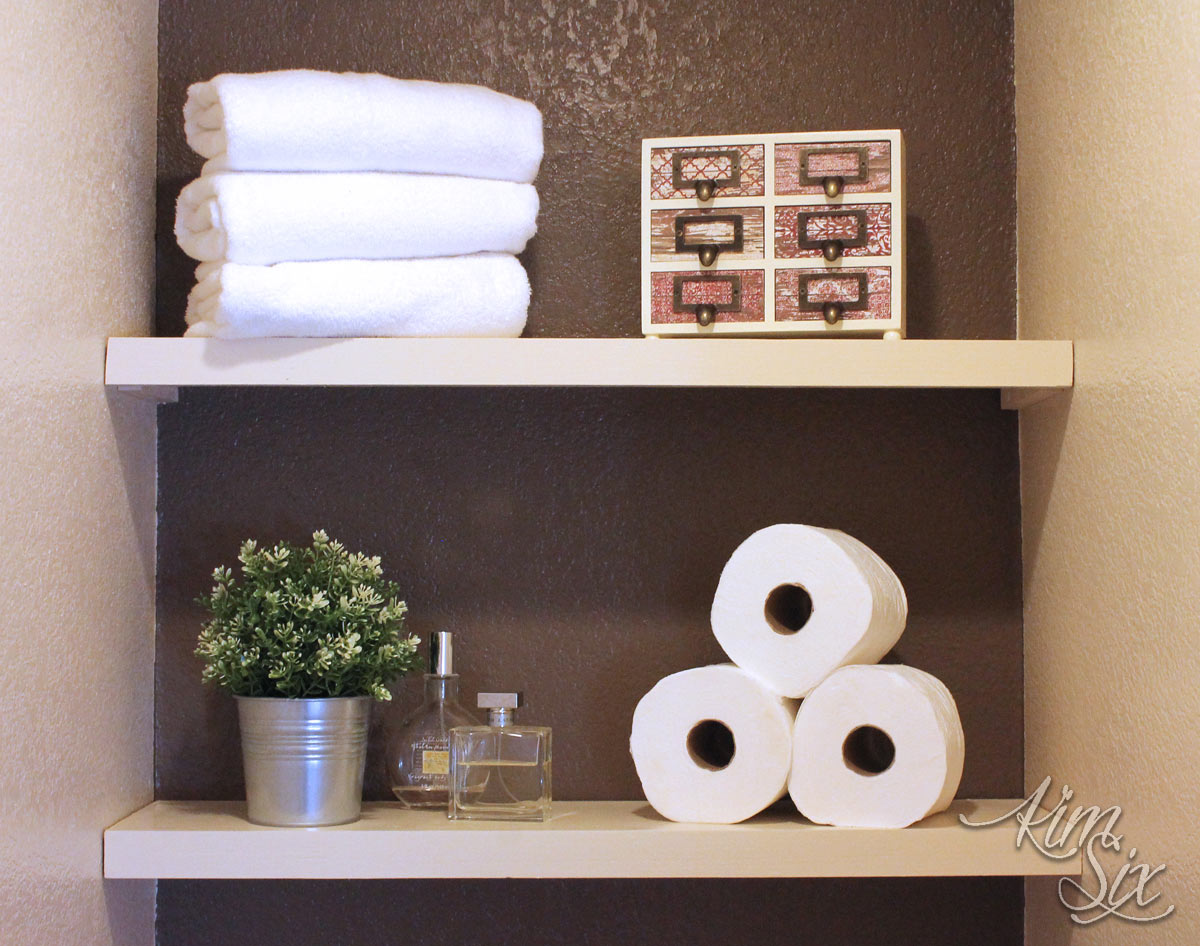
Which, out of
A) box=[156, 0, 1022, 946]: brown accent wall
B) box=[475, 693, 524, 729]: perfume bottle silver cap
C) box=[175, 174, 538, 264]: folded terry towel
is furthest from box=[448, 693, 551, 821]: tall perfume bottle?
box=[175, 174, 538, 264]: folded terry towel

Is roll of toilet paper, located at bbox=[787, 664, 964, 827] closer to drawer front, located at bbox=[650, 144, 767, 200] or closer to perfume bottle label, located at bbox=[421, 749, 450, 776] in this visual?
perfume bottle label, located at bbox=[421, 749, 450, 776]

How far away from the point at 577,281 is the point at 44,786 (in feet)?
2.10

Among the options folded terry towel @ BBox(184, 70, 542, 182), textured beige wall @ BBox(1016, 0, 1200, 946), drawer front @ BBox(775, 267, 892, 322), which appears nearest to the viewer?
textured beige wall @ BBox(1016, 0, 1200, 946)

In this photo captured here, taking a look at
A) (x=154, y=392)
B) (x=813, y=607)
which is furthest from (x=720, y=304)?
(x=154, y=392)

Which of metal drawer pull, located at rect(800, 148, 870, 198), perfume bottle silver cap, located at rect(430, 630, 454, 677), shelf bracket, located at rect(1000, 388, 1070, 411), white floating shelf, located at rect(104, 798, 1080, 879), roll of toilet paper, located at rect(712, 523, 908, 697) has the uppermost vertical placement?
metal drawer pull, located at rect(800, 148, 870, 198)

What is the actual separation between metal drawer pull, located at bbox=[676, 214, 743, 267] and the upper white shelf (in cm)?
11

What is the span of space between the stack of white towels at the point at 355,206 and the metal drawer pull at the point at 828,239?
0.78 ft

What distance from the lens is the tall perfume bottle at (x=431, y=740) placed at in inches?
44.1

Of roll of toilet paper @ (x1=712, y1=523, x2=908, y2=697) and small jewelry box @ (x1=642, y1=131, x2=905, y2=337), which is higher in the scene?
small jewelry box @ (x1=642, y1=131, x2=905, y2=337)

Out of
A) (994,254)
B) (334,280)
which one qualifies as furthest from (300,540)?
(994,254)

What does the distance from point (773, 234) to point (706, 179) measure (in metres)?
0.08

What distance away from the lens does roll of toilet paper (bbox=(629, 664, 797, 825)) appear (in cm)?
104

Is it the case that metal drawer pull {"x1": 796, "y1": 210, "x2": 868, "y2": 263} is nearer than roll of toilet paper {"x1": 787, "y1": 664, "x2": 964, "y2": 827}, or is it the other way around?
roll of toilet paper {"x1": 787, "y1": 664, "x2": 964, "y2": 827}

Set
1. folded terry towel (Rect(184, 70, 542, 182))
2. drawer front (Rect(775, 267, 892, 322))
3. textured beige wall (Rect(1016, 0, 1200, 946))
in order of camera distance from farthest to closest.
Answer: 1. drawer front (Rect(775, 267, 892, 322))
2. folded terry towel (Rect(184, 70, 542, 182))
3. textured beige wall (Rect(1016, 0, 1200, 946))
